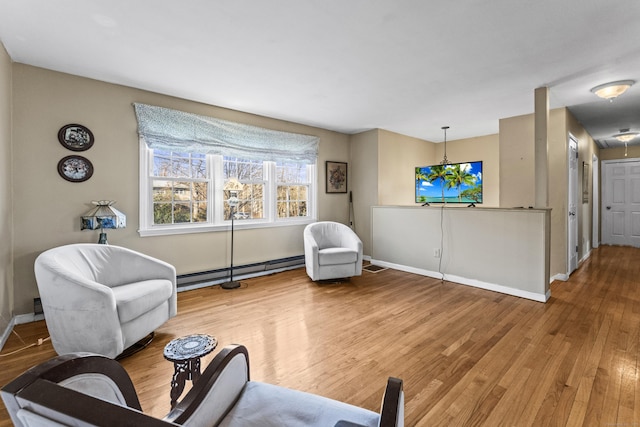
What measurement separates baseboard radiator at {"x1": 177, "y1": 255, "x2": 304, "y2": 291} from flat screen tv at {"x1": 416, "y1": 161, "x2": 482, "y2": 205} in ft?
7.95

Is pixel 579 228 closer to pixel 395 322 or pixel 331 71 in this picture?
pixel 395 322

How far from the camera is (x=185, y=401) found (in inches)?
35.5

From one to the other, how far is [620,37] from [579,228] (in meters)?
3.41

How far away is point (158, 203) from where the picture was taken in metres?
3.45

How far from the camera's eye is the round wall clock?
2.81 metres

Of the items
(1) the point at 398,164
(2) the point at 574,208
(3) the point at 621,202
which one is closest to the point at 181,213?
(1) the point at 398,164

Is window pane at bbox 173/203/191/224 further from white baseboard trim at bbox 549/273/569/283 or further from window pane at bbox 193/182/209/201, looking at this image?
white baseboard trim at bbox 549/273/569/283

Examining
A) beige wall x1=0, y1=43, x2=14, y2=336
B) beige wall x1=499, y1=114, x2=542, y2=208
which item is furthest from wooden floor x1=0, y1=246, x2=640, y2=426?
beige wall x1=499, y1=114, x2=542, y2=208

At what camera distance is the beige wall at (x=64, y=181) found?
2.66m

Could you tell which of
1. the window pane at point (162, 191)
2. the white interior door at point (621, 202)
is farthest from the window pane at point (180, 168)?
the white interior door at point (621, 202)

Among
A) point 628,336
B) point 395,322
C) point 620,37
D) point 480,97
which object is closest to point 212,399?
point 395,322

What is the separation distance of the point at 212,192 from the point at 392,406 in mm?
3511

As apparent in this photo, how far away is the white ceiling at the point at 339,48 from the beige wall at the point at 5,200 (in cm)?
27

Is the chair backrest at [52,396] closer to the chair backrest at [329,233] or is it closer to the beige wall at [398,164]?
the chair backrest at [329,233]
